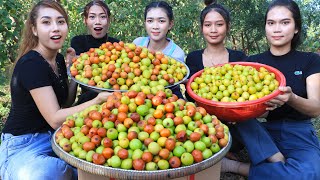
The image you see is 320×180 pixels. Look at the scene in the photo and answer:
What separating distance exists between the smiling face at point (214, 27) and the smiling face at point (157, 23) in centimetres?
48

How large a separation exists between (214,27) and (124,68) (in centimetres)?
117

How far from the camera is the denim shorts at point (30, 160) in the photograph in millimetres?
2459

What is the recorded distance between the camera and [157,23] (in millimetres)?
3799

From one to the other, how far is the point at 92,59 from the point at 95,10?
1.26 meters

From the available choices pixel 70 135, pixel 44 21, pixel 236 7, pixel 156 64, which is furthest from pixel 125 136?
pixel 236 7

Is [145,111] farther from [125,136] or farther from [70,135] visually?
[70,135]

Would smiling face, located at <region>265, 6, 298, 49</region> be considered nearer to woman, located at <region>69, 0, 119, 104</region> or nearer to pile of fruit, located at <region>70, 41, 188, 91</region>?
pile of fruit, located at <region>70, 41, 188, 91</region>

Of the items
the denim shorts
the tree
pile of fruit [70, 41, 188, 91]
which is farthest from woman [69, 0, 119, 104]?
the tree

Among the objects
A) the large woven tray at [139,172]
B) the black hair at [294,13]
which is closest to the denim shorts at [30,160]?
the large woven tray at [139,172]

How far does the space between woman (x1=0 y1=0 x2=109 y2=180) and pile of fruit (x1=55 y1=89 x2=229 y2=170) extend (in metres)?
0.39

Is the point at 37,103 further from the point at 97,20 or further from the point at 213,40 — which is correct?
the point at 213,40

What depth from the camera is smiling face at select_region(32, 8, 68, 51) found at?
287 cm

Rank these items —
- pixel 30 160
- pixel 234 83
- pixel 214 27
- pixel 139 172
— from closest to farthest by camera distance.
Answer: pixel 139 172, pixel 30 160, pixel 234 83, pixel 214 27

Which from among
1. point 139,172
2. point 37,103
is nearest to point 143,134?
point 139,172
